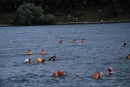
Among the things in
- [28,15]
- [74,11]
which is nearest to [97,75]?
[28,15]

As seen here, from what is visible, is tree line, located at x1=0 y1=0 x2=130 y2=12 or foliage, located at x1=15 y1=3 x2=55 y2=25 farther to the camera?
tree line, located at x1=0 y1=0 x2=130 y2=12

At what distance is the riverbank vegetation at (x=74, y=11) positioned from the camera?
140625mm

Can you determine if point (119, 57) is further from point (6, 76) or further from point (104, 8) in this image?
point (104, 8)

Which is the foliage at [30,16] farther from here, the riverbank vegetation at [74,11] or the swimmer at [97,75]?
the swimmer at [97,75]

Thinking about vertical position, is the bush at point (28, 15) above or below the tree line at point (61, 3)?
below

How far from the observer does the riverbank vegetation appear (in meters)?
141

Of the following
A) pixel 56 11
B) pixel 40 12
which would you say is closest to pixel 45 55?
pixel 40 12

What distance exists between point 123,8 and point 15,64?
97.9 m

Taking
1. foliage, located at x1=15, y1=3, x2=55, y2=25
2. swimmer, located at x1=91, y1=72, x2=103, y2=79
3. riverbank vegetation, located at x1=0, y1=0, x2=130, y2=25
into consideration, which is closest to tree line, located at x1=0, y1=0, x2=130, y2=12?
riverbank vegetation, located at x1=0, y1=0, x2=130, y2=25

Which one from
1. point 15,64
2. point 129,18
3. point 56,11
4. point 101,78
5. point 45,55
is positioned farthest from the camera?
point 56,11

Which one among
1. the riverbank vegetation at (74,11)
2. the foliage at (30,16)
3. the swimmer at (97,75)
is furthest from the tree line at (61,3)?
the swimmer at (97,75)

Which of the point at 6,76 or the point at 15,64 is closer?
the point at 6,76

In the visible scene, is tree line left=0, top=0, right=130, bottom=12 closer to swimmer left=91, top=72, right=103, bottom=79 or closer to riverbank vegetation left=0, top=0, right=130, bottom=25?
riverbank vegetation left=0, top=0, right=130, bottom=25

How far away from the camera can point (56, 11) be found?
158625 mm
